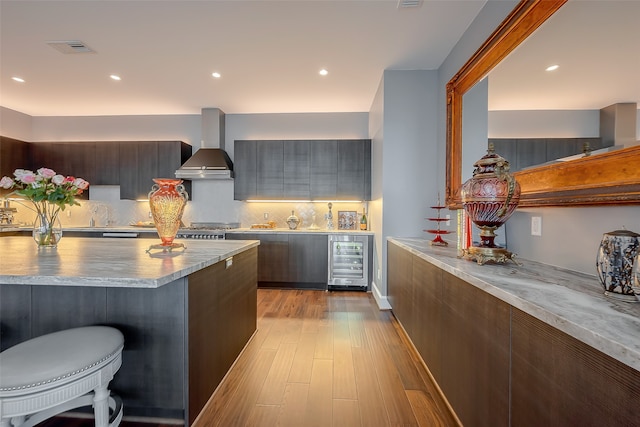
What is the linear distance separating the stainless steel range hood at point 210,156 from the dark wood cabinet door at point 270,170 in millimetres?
506

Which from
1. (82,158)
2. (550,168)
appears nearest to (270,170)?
(82,158)

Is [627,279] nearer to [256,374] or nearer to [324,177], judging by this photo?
[256,374]

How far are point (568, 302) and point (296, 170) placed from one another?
3823 millimetres

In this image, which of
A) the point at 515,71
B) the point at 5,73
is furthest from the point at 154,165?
the point at 515,71

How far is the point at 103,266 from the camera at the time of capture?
131 centimetres

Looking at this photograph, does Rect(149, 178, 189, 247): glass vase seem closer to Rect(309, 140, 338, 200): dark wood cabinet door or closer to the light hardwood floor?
the light hardwood floor

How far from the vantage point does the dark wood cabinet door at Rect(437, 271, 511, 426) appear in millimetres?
1024

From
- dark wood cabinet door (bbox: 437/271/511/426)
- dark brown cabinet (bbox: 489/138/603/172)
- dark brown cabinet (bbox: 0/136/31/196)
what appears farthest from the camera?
dark brown cabinet (bbox: 0/136/31/196)

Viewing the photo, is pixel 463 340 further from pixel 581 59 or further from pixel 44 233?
pixel 44 233

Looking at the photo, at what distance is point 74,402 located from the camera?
133cm

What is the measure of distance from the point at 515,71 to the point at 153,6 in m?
2.79

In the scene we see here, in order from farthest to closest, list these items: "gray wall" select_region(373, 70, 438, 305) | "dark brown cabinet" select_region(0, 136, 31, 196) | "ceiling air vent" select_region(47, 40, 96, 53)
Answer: "dark brown cabinet" select_region(0, 136, 31, 196) < "gray wall" select_region(373, 70, 438, 305) < "ceiling air vent" select_region(47, 40, 96, 53)

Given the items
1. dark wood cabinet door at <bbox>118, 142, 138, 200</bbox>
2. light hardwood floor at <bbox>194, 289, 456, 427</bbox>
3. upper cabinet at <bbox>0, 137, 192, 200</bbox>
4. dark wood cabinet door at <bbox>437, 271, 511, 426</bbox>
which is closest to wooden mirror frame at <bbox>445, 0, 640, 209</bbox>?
dark wood cabinet door at <bbox>437, 271, 511, 426</bbox>

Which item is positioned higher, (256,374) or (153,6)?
(153,6)
